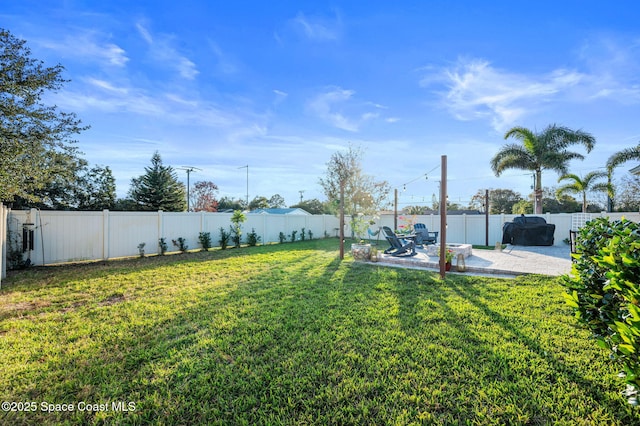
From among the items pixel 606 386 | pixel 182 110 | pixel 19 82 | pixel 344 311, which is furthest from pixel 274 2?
pixel 606 386

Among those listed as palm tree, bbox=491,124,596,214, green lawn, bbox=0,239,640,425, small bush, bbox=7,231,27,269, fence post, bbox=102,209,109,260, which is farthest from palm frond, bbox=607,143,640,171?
small bush, bbox=7,231,27,269

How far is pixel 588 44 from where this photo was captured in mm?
5801

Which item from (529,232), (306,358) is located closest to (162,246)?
(306,358)

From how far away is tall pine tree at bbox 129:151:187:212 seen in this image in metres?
18.4

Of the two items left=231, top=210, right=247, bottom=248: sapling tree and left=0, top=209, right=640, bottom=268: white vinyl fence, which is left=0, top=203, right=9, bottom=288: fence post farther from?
left=231, top=210, right=247, bottom=248: sapling tree

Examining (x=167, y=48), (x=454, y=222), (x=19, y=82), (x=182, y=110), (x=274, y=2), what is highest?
(x=274, y=2)

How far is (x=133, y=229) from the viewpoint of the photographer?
892 cm

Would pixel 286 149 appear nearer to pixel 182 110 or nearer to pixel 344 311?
pixel 182 110

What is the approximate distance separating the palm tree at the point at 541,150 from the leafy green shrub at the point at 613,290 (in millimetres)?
13615

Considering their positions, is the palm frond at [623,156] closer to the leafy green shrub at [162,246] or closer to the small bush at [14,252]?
the leafy green shrub at [162,246]

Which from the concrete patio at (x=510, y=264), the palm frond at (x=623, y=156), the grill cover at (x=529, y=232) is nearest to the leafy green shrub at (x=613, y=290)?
the concrete patio at (x=510, y=264)

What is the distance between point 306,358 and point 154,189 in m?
20.0

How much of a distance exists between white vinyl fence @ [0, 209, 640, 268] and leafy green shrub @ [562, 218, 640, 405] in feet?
28.4

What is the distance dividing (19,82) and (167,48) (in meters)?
3.01
